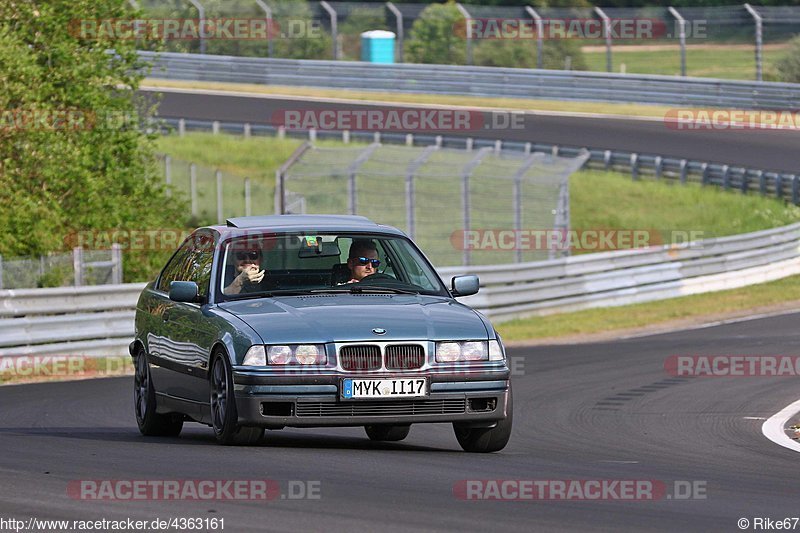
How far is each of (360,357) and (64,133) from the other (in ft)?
53.8

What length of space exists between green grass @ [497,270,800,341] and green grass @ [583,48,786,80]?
27.8m

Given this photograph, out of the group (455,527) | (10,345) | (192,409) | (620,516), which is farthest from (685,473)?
(10,345)

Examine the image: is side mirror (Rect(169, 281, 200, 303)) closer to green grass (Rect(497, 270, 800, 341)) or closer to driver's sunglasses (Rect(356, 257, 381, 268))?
driver's sunglasses (Rect(356, 257, 381, 268))

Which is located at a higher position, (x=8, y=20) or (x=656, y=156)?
(x=8, y=20)

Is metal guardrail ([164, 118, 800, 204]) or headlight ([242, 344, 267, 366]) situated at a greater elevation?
headlight ([242, 344, 267, 366])

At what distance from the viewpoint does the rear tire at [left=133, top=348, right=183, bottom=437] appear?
11.1 meters

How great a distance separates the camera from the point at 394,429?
440 inches

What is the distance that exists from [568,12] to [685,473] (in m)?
36.8

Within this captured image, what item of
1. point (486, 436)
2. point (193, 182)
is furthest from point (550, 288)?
point (486, 436)

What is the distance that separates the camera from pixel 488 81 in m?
46.3

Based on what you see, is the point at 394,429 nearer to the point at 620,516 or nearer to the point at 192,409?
the point at 192,409

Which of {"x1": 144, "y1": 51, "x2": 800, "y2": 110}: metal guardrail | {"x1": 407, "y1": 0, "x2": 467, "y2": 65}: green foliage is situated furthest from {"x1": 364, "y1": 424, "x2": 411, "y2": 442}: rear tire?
{"x1": 407, "y1": 0, "x2": 467, "y2": 65}: green foliage

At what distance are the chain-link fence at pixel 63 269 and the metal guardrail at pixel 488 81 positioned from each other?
19973mm

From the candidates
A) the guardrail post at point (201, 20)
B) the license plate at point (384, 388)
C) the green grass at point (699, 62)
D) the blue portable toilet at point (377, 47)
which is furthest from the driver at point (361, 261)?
the green grass at point (699, 62)
